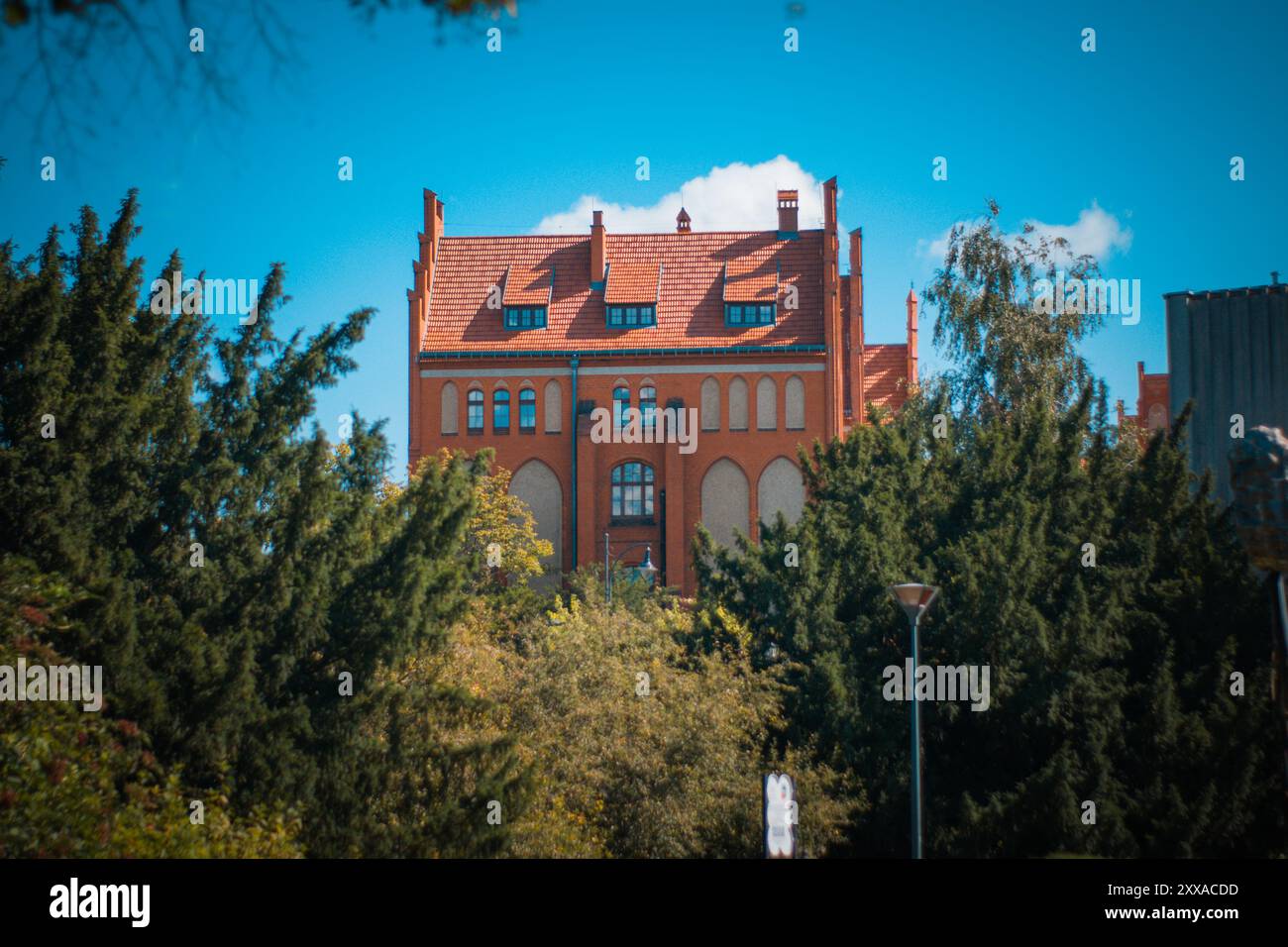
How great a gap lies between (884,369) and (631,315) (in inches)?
566

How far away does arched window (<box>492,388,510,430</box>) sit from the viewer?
5781 centimetres

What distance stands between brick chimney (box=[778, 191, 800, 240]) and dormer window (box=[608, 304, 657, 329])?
6541mm

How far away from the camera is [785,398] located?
57375 millimetres

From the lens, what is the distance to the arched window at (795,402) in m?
57.2

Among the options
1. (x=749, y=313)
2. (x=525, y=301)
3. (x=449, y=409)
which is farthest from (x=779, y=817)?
(x=525, y=301)

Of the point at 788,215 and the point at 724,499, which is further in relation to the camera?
the point at 788,215

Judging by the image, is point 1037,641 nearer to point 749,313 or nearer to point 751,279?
point 749,313

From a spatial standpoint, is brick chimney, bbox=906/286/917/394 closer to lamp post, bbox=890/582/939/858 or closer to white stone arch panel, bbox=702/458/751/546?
white stone arch panel, bbox=702/458/751/546

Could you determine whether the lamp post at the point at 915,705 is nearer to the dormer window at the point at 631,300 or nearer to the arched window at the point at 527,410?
the arched window at the point at 527,410

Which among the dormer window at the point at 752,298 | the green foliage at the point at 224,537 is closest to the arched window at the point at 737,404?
the dormer window at the point at 752,298

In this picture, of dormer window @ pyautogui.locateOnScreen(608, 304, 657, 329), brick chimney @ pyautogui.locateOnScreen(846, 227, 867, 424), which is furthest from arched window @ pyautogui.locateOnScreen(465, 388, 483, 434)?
brick chimney @ pyautogui.locateOnScreen(846, 227, 867, 424)

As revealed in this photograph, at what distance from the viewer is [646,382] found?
58562 mm
